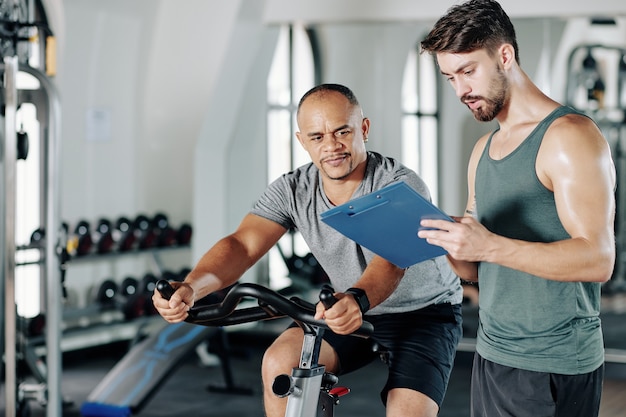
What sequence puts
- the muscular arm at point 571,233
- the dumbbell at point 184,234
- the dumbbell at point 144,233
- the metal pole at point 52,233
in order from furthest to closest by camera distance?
1. the dumbbell at point 184,234
2. the dumbbell at point 144,233
3. the metal pole at point 52,233
4. the muscular arm at point 571,233

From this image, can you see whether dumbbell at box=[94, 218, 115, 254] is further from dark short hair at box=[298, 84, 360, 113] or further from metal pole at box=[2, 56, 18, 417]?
dark short hair at box=[298, 84, 360, 113]

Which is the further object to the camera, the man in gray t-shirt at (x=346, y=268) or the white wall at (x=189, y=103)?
the white wall at (x=189, y=103)

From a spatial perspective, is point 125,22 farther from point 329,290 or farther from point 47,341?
point 329,290

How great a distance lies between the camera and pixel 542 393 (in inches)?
65.4

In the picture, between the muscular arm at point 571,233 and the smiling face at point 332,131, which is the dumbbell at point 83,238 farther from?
the muscular arm at point 571,233

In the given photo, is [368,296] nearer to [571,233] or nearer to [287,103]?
[571,233]

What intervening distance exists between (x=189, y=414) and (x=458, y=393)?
4.56 feet

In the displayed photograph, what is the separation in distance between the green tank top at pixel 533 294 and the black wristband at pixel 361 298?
242mm

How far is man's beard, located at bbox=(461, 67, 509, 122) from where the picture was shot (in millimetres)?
1629

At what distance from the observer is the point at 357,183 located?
7.00ft

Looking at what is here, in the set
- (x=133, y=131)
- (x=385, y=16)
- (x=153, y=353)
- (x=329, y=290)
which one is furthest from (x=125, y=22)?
(x=329, y=290)

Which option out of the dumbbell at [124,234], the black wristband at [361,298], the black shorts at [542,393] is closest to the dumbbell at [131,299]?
the dumbbell at [124,234]

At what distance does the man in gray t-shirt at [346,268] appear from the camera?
2.02 meters

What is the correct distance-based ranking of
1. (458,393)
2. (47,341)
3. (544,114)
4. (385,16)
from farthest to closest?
(385,16), (458,393), (47,341), (544,114)
